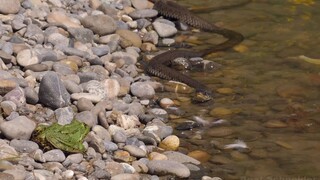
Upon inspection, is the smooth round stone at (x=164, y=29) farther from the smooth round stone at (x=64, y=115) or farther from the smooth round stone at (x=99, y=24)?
the smooth round stone at (x=64, y=115)

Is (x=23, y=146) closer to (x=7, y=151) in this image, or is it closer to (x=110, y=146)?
(x=7, y=151)

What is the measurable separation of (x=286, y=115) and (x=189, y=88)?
123 cm

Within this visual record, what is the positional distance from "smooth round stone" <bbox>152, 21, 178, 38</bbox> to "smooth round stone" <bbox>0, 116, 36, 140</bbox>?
3.96 metres

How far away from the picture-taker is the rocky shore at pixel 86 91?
6.46 metres

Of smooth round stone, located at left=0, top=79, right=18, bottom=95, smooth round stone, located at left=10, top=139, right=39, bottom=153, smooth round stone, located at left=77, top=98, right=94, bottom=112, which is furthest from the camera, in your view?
smooth round stone, located at left=77, top=98, right=94, bottom=112

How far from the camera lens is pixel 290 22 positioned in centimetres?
1084

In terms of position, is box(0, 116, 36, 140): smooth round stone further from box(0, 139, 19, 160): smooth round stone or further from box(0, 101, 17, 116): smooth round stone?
box(0, 101, 17, 116): smooth round stone

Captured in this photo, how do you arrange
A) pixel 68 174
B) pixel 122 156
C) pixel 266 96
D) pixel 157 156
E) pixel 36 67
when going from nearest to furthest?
pixel 68 174, pixel 122 156, pixel 157 156, pixel 36 67, pixel 266 96

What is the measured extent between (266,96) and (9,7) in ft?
10.3

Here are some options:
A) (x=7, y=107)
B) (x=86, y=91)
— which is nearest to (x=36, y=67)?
(x=86, y=91)

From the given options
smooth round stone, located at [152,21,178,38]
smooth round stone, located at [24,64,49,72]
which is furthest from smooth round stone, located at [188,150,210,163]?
smooth round stone, located at [152,21,178,38]

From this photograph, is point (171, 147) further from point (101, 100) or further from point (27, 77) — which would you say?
point (27, 77)

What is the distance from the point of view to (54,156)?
6375mm

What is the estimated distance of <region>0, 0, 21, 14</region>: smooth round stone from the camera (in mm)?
9195
